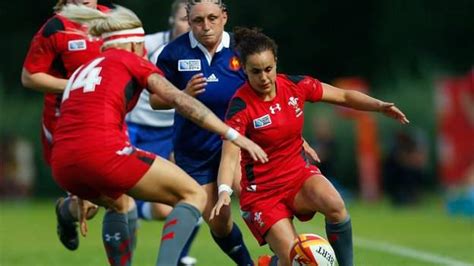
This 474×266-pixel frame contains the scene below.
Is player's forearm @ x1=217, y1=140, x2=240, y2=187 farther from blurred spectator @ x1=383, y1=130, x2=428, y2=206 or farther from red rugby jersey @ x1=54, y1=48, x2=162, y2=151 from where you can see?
blurred spectator @ x1=383, y1=130, x2=428, y2=206

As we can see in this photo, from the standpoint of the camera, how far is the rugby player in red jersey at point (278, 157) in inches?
347

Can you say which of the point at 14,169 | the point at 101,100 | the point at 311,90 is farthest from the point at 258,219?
the point at 14,169

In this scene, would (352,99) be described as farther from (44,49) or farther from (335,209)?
(44,49)

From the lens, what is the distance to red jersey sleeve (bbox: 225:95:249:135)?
28.8 feet

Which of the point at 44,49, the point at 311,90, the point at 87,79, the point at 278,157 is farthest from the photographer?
the point at 44,49

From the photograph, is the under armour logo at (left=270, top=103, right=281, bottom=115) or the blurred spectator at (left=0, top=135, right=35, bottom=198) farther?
the blurred spectator at (left=0, top=135, right=35, bottom=198)

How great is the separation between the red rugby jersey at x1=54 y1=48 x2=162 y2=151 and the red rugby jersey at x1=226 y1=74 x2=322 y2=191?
42.0 inches

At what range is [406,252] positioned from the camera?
1308cm

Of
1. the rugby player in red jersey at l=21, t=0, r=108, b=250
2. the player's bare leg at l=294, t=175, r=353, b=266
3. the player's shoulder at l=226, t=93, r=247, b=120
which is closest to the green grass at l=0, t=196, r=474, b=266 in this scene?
the player's bare leg at l=294, t=175, r=353, b=266

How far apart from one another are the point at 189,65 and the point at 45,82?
120cm

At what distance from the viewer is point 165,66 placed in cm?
963

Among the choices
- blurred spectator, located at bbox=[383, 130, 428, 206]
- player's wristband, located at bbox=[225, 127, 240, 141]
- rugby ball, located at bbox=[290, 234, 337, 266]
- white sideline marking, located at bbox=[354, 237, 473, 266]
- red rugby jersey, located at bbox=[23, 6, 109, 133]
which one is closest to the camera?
player's wristband, located at bbox=[225, 127, 240, 141]

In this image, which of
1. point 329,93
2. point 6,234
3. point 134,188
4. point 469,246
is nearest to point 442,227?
point 469,246

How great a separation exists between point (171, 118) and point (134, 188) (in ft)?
14.7
